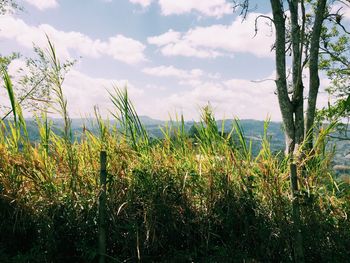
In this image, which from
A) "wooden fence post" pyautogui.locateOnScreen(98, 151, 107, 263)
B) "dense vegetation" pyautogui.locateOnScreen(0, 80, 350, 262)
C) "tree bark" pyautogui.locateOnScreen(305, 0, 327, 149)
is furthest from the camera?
"tree bark" pyautogui.locateOnScreen(305, 0, 327, 149)

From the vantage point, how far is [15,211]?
127 inches

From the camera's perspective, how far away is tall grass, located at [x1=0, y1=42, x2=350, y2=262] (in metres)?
3.16

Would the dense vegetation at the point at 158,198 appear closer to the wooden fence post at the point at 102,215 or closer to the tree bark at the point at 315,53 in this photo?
→ the wooden fence post at the point at 102,215

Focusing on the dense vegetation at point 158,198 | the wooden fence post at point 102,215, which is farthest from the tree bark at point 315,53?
the wooden fence post at point 102,215

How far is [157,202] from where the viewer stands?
3.27 m

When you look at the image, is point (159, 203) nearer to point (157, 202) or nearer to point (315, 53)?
point (157, 202)

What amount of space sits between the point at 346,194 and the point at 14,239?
3362 mm

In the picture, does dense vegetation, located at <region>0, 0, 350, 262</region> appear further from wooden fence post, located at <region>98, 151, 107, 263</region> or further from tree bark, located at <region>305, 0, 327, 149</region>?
tree bark, located at <region>305, 0, 327, 149</region>

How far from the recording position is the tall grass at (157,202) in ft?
10.4

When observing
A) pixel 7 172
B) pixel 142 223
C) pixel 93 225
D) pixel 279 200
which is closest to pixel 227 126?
pixel 279 200

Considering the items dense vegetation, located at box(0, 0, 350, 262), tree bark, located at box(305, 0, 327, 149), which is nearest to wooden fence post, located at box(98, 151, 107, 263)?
dense vegetation, located at box(0, 0, 350, 262)

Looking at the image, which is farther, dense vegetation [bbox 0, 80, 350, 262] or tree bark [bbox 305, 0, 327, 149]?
tree bark [bbox 305, 0, 327, 149]

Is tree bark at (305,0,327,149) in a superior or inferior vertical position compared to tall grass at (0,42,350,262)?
superior

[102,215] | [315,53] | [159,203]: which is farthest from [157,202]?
[315,53]
